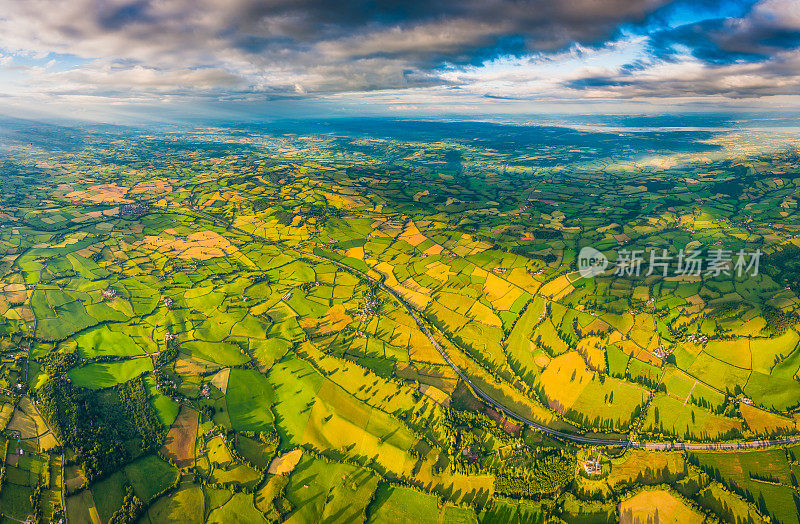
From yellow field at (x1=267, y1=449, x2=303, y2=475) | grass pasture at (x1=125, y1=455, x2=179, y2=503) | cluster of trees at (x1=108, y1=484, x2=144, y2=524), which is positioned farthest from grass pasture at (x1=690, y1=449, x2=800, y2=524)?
cluster of trees at (x1=108, y1=484, x2=144, y2=524)

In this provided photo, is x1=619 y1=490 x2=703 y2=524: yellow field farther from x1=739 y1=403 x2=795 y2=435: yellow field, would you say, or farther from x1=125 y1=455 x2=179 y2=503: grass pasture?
x1=125 y1=455 x2=179 y2=503: grass pasture

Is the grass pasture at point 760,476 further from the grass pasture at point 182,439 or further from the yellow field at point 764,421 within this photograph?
the grass pasture at point 182,439

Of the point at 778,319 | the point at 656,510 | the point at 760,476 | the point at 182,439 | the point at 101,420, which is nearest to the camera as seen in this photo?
the point at 656,510

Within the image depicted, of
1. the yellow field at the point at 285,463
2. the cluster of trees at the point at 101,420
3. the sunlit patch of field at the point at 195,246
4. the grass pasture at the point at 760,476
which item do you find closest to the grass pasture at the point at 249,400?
the yellow field at the point at 285,463

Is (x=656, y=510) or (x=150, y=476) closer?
(x=656, y=510)

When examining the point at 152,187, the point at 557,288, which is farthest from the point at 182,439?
the point at 152,187

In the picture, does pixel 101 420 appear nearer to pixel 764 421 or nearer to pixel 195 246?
pixel 195 246

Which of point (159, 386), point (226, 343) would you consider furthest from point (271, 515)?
point (226, 343)
